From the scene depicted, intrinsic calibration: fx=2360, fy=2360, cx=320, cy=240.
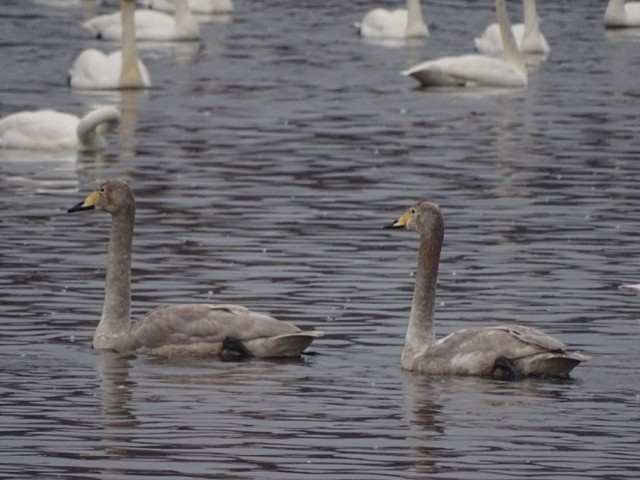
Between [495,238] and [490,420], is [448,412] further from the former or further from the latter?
[495,238]

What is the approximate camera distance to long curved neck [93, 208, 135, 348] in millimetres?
13461

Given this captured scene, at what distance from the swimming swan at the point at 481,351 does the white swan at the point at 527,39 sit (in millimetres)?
25604

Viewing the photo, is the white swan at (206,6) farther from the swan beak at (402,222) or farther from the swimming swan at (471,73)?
the swan beak at (402,222)

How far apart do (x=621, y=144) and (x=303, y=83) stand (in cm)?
848

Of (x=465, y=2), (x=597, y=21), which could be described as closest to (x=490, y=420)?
(x=597, y=21)

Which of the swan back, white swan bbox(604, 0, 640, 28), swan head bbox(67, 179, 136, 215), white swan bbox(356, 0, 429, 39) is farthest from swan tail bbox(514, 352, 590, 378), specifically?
white swan bbox(604, 0, 640, 28)

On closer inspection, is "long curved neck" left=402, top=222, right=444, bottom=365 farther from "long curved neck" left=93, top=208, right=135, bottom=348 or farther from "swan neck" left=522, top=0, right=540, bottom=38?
"swan neck" left=522, top=0, right=540, bottom=38

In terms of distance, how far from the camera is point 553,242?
1750cm

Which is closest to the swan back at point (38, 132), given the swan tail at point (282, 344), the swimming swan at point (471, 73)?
the swimming swan at point (471, 73)

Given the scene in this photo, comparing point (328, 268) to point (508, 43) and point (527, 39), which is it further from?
point (527, 39)

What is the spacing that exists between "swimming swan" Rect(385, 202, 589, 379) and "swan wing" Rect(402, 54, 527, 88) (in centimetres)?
1907

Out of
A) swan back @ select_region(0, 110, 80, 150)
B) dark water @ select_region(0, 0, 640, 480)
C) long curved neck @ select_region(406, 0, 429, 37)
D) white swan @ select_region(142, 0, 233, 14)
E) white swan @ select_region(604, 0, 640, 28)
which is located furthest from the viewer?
white swan @ select_region(142, 0, 233, 14)

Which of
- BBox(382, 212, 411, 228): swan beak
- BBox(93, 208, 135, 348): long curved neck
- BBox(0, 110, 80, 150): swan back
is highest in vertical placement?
BBox(0, 110, 80, 150): swan back

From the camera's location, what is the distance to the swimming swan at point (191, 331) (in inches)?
507
